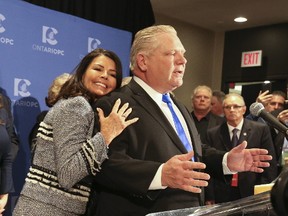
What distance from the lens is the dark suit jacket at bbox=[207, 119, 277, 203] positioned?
3738 millimetres

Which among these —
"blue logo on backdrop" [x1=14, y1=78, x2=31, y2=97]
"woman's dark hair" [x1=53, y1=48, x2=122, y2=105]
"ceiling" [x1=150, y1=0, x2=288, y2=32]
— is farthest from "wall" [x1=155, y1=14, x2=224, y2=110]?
"woman's dark hair" [x1=53, y1=48, x2=122, y2=105]

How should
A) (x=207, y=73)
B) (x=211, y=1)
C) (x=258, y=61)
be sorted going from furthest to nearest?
(x=207, y=73) → (x=258, y=61) → (x=211, y=1)

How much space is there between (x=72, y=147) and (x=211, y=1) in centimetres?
549

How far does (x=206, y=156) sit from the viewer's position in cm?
188

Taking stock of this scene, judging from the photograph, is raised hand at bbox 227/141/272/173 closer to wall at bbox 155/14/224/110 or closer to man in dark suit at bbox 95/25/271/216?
man in dark suit at bbox 95/25/271/216

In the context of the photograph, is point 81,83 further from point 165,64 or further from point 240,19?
point 240,19

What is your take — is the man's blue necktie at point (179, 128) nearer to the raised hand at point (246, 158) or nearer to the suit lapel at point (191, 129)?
the suit lapel at point (191, 129)

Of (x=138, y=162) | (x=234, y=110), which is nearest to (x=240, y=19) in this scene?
(x=234, y=110)

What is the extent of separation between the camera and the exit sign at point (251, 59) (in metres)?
7.63

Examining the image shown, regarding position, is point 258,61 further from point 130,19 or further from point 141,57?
point 141,57

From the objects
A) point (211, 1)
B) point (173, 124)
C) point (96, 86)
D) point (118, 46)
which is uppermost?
point (211, 1)

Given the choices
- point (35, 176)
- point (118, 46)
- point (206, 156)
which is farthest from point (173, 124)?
point (118, 46)

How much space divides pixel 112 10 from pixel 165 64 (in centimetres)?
416

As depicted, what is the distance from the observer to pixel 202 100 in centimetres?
484
